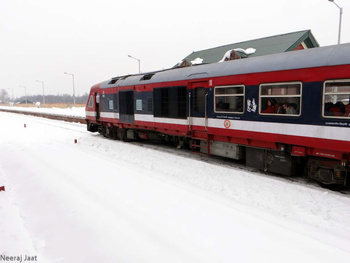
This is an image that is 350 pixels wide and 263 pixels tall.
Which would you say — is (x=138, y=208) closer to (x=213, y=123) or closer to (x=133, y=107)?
(x=213, y=123)

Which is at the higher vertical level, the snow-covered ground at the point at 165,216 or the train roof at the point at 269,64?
the train roof at the point at 269,64

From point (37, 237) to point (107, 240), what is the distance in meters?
1.31

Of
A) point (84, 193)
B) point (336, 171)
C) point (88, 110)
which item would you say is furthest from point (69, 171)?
point (88, 110)

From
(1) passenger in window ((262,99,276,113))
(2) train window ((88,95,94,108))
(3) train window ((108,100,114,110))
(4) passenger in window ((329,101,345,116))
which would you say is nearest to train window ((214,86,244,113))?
(1) passenger in window ((262,99,276,113))

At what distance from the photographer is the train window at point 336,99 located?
6.13 metres

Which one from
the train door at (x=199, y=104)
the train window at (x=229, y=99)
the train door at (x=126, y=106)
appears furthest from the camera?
the train door at (x=126, y=106)

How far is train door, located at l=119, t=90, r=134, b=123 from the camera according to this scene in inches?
562

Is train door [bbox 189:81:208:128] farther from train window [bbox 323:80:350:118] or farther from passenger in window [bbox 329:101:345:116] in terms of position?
passenger in window [bbox 329:101:345:116]

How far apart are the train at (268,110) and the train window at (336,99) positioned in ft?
0.07

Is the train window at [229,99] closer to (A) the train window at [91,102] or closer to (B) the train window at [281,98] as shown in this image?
(B) the train window at [281,98]

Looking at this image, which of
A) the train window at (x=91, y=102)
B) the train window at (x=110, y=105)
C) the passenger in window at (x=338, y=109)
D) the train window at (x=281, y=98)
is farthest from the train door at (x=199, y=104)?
the train window at (x=91, y=102)

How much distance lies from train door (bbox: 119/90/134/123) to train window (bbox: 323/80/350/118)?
10054mm

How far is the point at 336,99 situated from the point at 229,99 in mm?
3492

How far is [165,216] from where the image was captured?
16.9 ft
